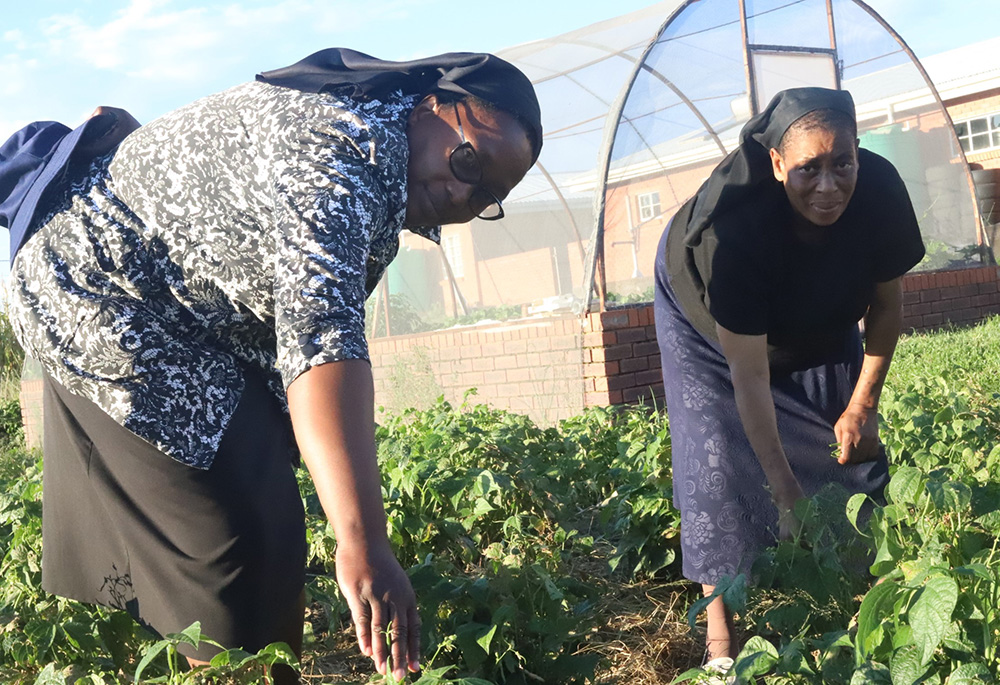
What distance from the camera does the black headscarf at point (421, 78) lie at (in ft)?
6.47

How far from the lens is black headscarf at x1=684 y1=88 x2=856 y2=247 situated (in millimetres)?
2486

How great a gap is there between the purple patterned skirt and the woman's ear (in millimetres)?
482

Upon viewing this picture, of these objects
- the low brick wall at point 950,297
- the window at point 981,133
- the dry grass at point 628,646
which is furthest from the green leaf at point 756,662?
the window at point 981,133

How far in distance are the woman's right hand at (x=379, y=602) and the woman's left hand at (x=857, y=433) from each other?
1557 mm

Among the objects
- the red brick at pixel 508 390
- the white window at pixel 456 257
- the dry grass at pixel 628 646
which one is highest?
the white window at pixel 456 257

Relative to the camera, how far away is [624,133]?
7.23 metres

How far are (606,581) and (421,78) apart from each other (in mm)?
1999

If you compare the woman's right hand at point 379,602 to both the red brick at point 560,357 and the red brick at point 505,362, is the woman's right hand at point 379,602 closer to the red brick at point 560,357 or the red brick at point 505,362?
the red brick at point 560,357

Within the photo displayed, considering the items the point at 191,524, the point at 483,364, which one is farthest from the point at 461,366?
the point at 191,524

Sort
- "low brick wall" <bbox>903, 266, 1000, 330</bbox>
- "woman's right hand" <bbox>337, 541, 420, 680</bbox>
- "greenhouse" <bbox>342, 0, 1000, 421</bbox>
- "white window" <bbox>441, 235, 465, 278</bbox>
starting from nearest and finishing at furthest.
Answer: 1. "woman's right hand" <bbox>337, 541, 420, 680</bbox>
2. "greenhouse" <bbox>342, 0, 1000, 421</bbox>
3. "white window" <bbox>441, 235, 465, 278</bbox>
4. "low brick wall" <bbox>903, 266, 1000, 330</bbox>

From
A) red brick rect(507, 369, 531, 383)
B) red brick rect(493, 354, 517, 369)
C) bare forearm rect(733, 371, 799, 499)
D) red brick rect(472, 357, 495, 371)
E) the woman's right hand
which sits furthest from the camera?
red brick rect(472, 357, 495, 371)

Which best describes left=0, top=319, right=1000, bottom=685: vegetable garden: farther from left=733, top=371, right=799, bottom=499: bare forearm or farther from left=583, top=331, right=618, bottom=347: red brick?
left=583, top=331, right=618, bottom=347: red brick

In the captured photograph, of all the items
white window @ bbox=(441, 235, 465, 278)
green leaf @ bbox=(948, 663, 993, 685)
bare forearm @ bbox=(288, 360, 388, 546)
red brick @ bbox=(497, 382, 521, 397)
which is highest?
white window @ bbox=(441, 235, 465, 278)

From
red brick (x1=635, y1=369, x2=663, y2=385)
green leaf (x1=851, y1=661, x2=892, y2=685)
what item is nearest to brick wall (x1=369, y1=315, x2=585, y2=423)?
red brick (x1=635, y1=369, x2=663, y2=385)
